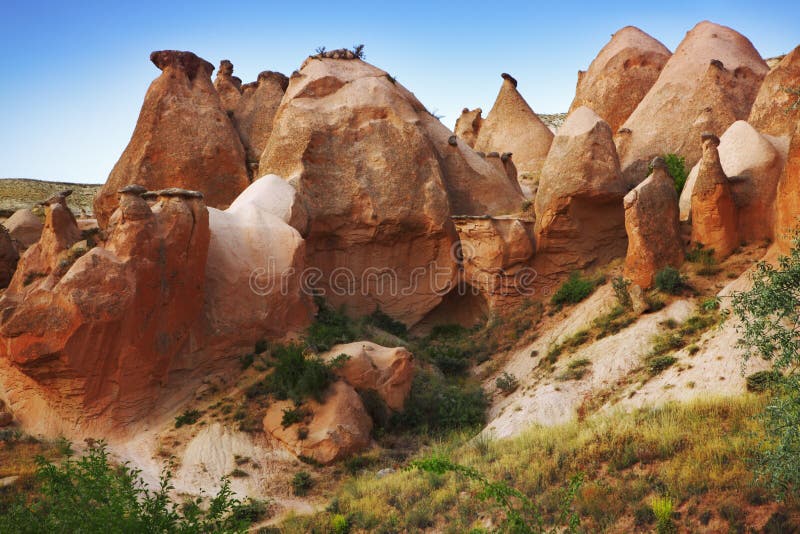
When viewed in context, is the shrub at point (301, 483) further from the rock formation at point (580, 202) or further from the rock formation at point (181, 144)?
the rock formation at point (181, 144)

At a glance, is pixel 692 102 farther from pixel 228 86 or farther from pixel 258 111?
pixel 228 86

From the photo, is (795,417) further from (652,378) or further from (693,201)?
(693,201)

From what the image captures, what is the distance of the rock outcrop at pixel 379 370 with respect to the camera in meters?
17.8

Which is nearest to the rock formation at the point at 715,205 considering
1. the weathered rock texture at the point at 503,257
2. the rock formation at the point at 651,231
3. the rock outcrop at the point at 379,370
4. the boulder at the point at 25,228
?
the rock formation at the point at 651,231

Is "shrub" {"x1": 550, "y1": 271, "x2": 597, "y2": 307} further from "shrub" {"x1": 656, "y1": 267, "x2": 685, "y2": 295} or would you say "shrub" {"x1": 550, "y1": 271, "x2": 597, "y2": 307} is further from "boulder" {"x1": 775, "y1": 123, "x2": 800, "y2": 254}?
"boulder" {"x1": 775, "y1": 123, "x2": 800, "y2": 254}

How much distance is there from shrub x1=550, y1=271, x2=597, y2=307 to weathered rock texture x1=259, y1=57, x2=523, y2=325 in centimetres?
405

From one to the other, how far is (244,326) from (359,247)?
22.2ft

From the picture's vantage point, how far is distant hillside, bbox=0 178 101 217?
44906mm

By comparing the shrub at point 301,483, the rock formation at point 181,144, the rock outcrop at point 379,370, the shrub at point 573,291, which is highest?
the rock formation at point 181,144

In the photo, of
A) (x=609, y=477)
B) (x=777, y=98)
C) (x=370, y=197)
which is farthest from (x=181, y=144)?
(x=609, y=477)

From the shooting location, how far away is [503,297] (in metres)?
23.1

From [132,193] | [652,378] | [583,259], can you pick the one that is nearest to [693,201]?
[583,259]

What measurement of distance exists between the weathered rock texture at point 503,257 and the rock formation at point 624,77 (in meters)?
11.0

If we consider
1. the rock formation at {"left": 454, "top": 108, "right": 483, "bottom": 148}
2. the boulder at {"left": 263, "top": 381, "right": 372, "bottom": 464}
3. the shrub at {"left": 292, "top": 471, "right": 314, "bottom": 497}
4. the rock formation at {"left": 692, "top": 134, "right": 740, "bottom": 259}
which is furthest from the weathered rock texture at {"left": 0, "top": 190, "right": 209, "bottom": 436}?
the rock formation at {"left": 454, "top": 108, "right": 483, "bottom": 148}
